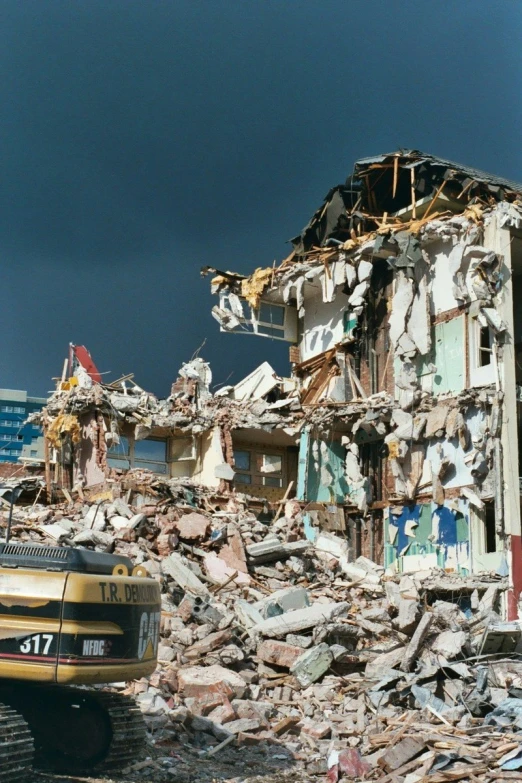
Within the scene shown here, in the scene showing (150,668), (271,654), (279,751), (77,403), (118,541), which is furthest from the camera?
(77,403)

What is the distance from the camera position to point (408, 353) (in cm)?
2611

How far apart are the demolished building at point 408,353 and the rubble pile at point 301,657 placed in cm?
255

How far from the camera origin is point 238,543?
2052 cm

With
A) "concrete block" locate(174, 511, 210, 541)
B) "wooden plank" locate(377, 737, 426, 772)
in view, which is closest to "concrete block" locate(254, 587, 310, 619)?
"concrete block" locate(174, 511, 210, 541)

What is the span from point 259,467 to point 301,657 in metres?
16.8

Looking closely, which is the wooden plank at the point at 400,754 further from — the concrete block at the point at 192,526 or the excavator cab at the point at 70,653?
the concrete block at the point at 192,526

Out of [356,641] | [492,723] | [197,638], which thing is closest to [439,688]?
[492,723]

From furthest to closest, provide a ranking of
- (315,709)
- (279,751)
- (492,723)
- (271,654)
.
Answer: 1. (271,654)
2. (315,709)
3. (492,723)
4. (279,751)

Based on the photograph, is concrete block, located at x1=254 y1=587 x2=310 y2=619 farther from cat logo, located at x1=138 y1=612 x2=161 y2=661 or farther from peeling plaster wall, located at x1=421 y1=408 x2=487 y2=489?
peeling plaster wall, located at x1=421 y1=408 x2=487 y2=489

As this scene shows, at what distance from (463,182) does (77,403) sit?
12.6 metres

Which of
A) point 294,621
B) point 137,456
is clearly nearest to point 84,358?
point 137,456

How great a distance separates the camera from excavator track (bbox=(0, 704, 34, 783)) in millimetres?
8094

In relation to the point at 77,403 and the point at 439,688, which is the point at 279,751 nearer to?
the point at 439,688

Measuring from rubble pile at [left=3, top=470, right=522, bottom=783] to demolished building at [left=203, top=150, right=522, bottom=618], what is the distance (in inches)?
100
